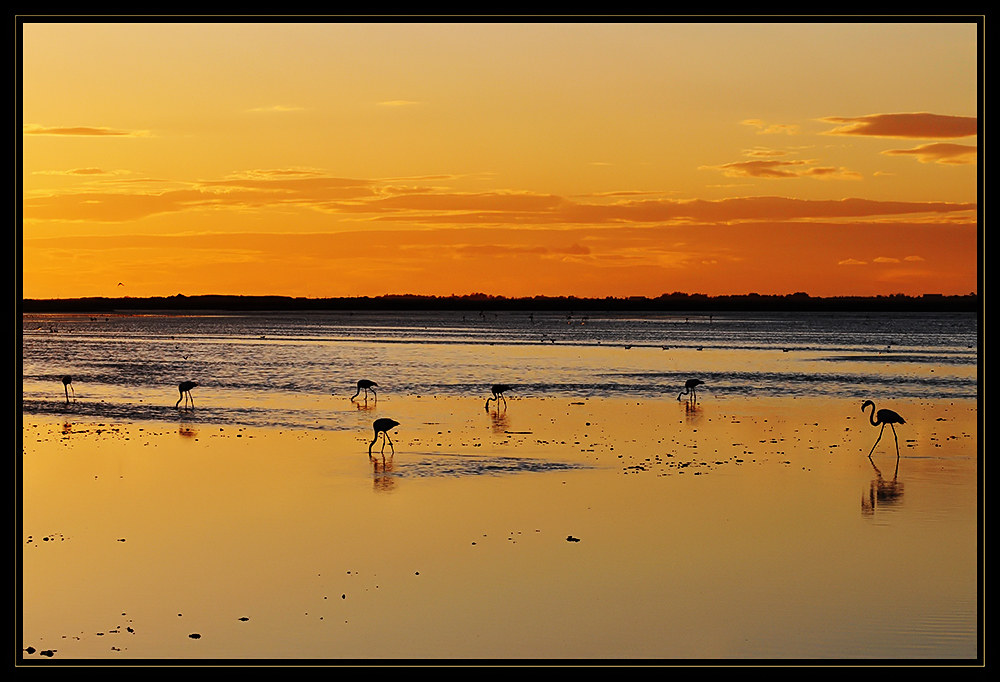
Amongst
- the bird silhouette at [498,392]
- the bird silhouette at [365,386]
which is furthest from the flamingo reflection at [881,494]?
the bird silhouette at [365,386]

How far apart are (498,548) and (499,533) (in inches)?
27.7

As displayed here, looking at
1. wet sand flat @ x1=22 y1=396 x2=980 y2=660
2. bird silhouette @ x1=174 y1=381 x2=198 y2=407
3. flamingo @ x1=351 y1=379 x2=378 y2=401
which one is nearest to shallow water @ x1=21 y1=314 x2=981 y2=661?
wet sand flat @ x1=22 y1=396 x2=980 y2=660

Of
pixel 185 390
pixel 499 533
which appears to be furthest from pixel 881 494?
pixel 185 390

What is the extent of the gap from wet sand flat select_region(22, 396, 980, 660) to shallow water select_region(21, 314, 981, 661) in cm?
4

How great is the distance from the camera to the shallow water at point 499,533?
9.43 metres

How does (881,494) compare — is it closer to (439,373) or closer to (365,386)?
(365,386)

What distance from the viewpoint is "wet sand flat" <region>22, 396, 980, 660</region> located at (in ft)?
30.7

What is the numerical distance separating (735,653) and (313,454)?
11.2 meters

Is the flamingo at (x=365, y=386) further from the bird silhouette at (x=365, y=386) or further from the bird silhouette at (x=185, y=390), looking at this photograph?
the bird silhouette at (x=185, y=390)

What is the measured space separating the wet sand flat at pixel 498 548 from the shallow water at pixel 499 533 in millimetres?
40

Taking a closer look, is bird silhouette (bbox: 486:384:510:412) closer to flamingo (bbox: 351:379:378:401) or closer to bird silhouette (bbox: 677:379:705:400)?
flamingo (bbox: 351:379:378:401)

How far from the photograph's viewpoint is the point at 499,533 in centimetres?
1279

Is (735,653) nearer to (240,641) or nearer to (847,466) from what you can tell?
(240,641)
